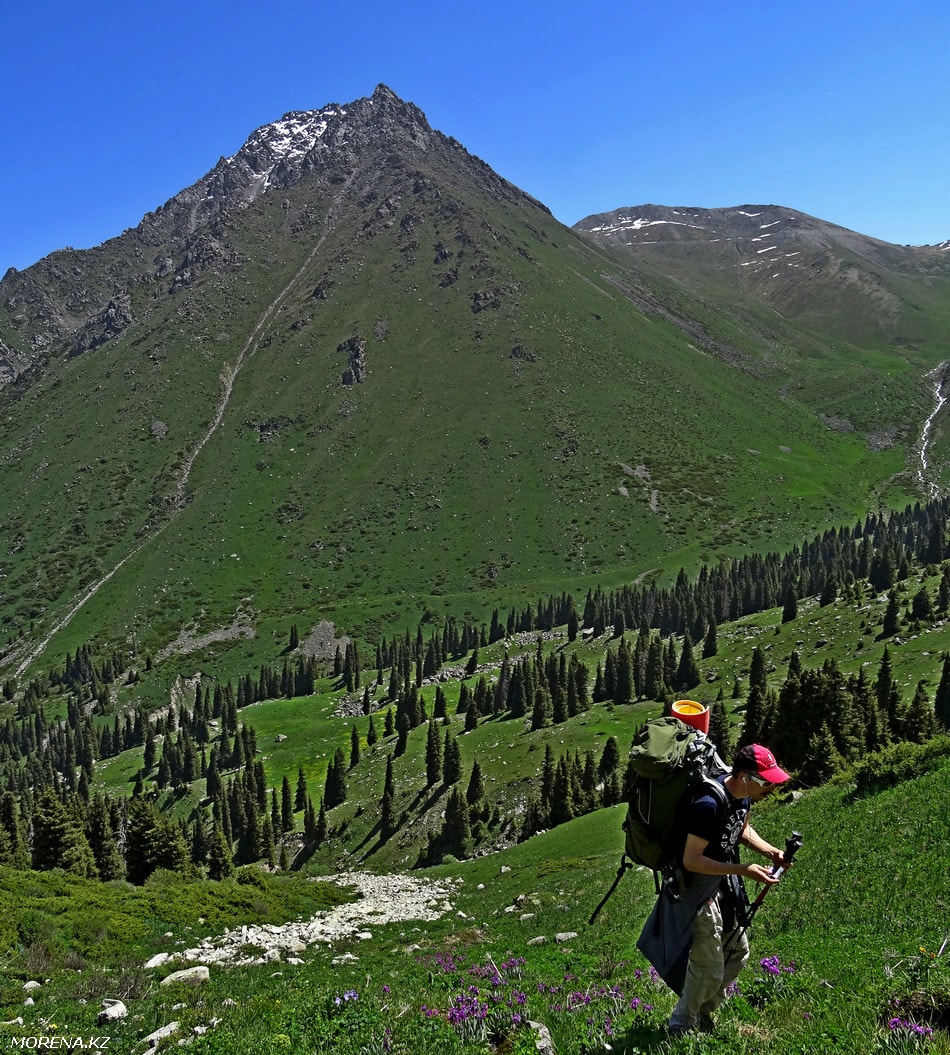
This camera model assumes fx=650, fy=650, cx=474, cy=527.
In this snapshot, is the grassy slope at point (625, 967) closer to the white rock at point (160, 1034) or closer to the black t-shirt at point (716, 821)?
the white rock at point (160, 1034)

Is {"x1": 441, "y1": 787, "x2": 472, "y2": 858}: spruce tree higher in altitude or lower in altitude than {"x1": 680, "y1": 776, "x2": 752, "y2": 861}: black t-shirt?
lower

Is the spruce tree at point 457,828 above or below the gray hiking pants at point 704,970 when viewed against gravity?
below

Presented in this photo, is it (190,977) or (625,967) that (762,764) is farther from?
(190,977)

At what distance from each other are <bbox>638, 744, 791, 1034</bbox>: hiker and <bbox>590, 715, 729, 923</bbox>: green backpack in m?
0.14

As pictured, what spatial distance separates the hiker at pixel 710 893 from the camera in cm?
760

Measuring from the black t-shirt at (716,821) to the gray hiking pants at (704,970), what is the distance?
82 centimetres

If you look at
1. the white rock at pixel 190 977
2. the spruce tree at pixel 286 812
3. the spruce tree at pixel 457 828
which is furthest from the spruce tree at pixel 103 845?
the spruce tree at pixel 286 812

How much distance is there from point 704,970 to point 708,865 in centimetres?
152

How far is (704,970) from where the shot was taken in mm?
7914

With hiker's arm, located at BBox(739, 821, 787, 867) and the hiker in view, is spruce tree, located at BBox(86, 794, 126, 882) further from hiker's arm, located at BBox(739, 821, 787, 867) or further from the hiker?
hiker's arm, located at BBox(739, 821, 787, 867)

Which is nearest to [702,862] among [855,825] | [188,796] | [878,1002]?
[878,1002]

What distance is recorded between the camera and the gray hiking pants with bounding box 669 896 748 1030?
7898mm

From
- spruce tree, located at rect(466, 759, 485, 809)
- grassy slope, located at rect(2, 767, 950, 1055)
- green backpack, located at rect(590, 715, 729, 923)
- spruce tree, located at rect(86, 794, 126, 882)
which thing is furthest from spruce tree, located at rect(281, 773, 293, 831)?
green backpack, located at rect(590, 715, 729, 923)

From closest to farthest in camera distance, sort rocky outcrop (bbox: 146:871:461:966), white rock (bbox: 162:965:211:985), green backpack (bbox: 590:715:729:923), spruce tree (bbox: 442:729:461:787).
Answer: green backpack (bbox: 590:715:729:923) < white rock (bbox: 162:965:211:985) < rocky outcrop (bbox: 146:871:461:966) < spruce tree (bbox: 442:729:461:787)
